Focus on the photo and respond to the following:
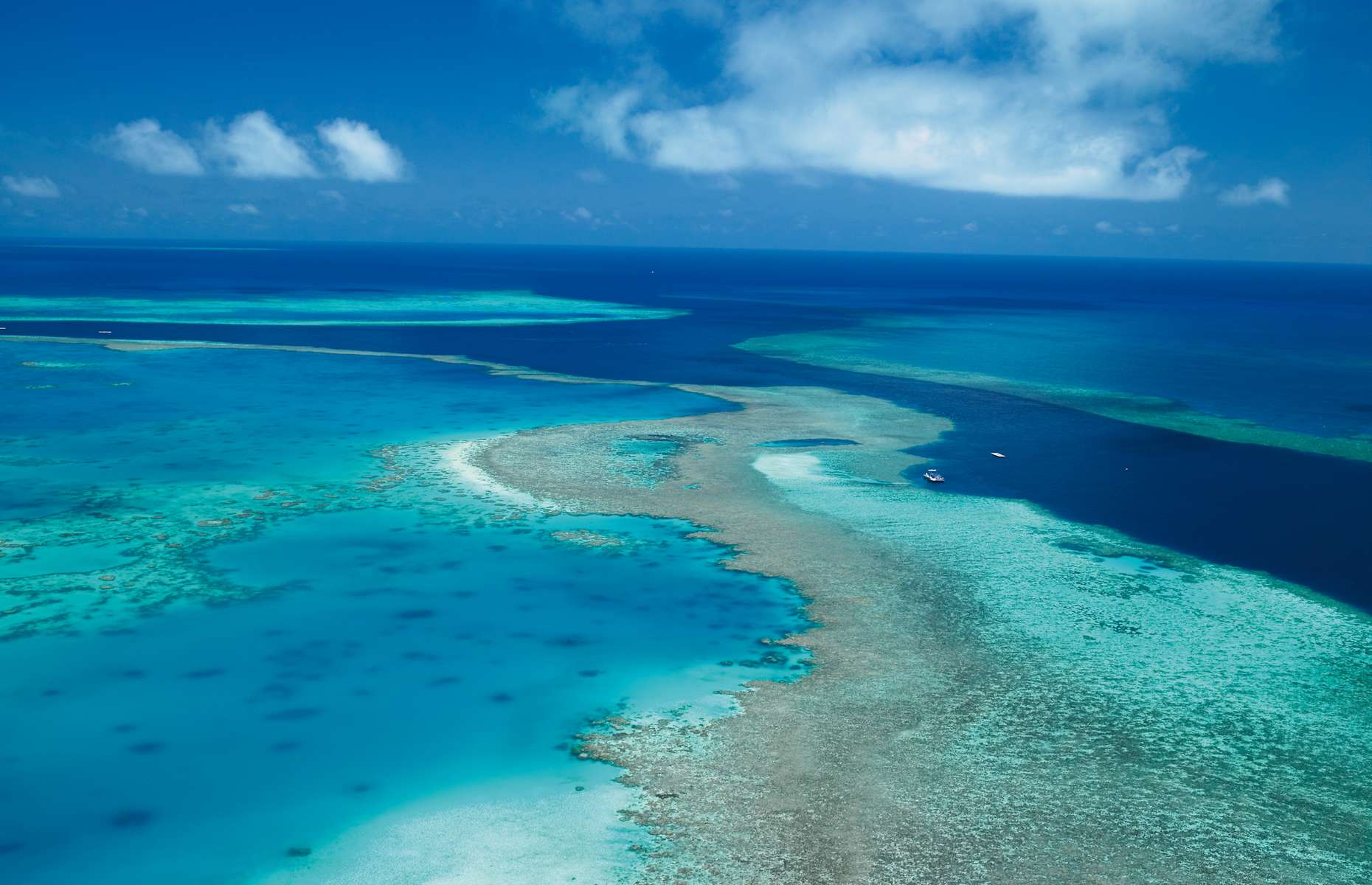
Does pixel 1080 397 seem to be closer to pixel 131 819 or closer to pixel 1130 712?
pixel 1130 712

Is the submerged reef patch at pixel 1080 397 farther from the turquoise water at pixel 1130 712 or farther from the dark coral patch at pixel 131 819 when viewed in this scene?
the dark coral patch at pixel 131 819

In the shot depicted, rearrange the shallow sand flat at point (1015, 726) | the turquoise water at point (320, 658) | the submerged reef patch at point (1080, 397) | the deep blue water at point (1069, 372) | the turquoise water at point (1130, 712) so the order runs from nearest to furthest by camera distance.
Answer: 1. the shallow sand flat at point (1015, 726)
2. the turquoise water at point (1130, 712)
3. the turquoise water at point (320, 658)
4. the deep blue water at point (1069, 372)
5. the submerged reef patch at point (1080, 397)

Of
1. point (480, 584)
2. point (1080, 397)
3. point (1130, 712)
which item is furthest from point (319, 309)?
point (1130, 712)

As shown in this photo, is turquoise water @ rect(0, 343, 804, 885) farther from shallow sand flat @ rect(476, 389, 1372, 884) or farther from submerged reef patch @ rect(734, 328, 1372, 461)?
submerged reef patch @ rect(734, 328, 1372, 461)

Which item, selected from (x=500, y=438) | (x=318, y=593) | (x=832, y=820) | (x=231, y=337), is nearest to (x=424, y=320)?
(x=231, y=337)

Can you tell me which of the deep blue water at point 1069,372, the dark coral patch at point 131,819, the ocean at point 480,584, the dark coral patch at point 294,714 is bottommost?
the dark coral patch at point 131,819

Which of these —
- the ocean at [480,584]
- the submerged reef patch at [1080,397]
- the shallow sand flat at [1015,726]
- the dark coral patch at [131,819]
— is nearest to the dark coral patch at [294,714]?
the ocean at [480,584]

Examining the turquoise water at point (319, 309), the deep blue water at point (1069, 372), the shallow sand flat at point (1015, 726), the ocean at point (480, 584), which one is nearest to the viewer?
the shallow sand flat at point (1015, 726)
